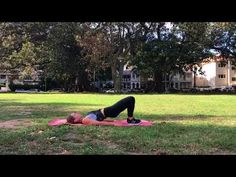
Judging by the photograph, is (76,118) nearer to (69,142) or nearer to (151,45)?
(69,142)

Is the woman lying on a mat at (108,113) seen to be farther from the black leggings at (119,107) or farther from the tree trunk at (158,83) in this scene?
the tree trunk at (158,83)

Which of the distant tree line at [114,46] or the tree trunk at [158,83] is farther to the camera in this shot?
the tree trunk at [158,83]

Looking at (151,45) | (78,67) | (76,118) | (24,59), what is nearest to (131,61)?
(151,45)

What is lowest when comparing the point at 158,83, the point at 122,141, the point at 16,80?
the point at 122,141

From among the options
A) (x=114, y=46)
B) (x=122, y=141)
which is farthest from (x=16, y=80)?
(x=122, y=141)

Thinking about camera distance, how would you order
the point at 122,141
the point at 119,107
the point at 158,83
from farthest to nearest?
the point at 158,83, the point at 119,107, the point at 122,141

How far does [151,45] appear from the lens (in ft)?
157

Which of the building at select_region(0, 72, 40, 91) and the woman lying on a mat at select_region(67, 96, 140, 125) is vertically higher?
the building at select_region(0, 72, 40, 91)

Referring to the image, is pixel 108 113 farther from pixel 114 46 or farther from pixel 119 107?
pixel 114 46

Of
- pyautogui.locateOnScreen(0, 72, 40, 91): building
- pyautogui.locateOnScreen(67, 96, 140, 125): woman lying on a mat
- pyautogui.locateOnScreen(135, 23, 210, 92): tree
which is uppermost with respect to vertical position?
pyautogui.locateOnScreen(135, 23, 210, 92): tree

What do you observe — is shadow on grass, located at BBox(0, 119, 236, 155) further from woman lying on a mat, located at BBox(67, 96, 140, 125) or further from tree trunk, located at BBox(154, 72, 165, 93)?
tree trunk, located at BBox(154, 72, 165, 93)

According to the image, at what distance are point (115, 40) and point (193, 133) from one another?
39272 millimetres

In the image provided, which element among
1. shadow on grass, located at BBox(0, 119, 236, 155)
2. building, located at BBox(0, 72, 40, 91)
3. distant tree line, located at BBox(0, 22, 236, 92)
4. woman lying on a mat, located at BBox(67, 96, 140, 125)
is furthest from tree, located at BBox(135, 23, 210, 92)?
shadow on grass, located at BBox(0, 119, 236, 155)

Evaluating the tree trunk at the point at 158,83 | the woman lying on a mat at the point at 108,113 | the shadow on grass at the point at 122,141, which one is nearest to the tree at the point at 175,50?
the tree trunk at the point at 158,83
